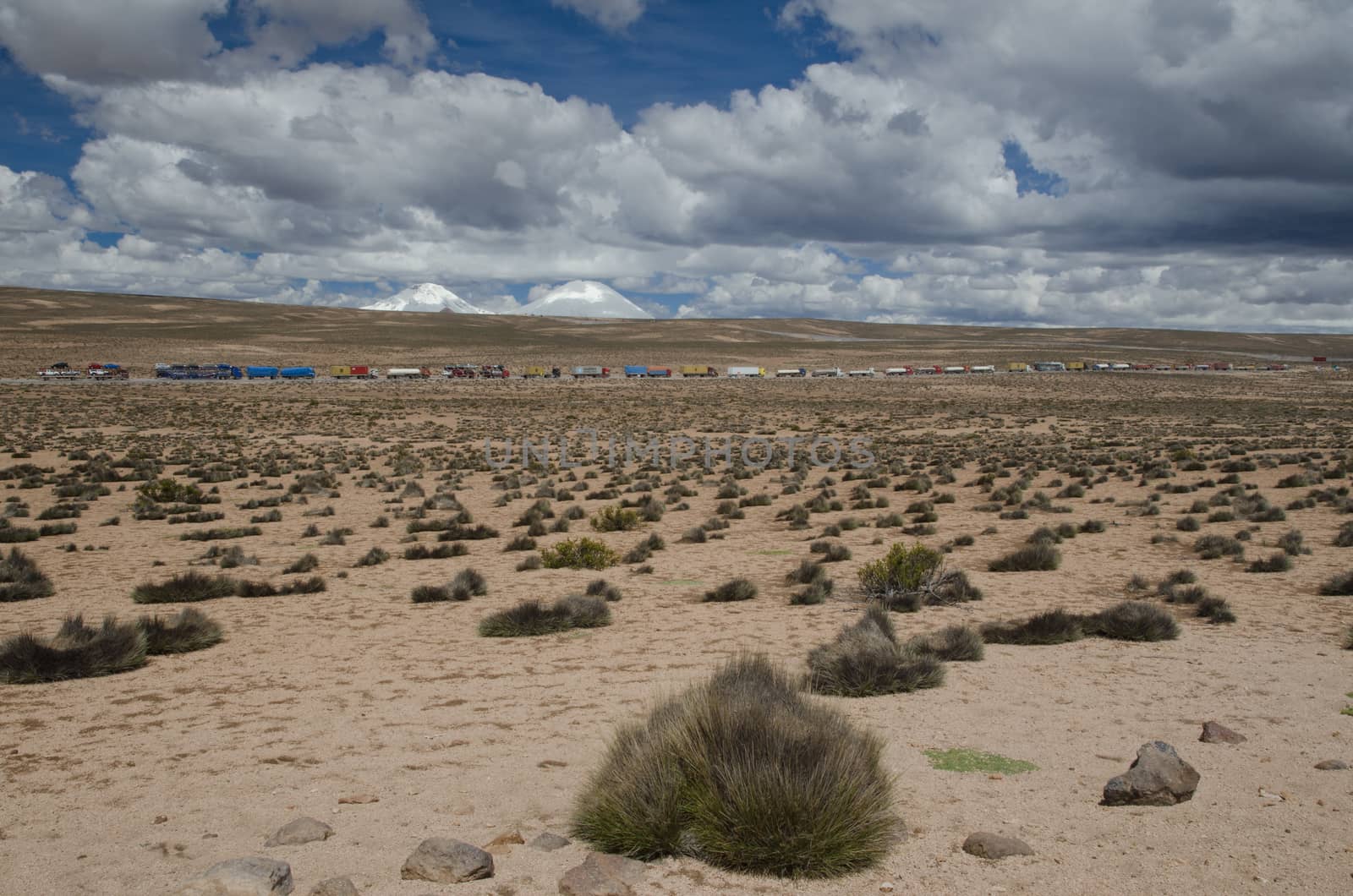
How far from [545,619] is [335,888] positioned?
6.83 metres

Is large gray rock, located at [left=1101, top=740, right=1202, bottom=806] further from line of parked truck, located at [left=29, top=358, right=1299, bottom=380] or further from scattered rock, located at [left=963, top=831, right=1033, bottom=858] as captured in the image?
line of parked truck, located at [left=29, top=358, right=1299, bottom=380]

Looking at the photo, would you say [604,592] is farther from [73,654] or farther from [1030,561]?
[1030,561]

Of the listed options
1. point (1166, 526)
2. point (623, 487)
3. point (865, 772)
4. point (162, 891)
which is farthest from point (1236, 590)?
point (623, 487)

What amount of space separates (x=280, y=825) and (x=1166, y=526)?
714 inches

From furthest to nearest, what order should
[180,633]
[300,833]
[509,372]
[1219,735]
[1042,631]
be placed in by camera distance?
[509,372], [180,633], [1042,631], [1219,735], [300,833]

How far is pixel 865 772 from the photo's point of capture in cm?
499

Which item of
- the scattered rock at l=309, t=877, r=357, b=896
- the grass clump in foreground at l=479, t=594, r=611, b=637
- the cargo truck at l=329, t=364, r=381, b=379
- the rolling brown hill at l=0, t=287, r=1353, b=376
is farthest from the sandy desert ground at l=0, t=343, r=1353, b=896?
the rolling brown hill at l=0, t=287, r=1353, b=376

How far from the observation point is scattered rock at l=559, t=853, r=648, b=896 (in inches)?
175

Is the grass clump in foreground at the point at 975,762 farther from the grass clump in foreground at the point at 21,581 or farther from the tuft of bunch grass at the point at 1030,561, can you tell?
the grass clump in foreground at the point at 21,581

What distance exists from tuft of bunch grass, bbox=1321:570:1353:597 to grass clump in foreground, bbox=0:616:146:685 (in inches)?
595

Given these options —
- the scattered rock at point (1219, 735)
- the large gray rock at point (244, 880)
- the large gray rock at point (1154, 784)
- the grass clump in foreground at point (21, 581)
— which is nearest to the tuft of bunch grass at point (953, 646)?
the scattered rock at point (1219, 735)

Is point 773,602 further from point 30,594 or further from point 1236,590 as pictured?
point 30,594

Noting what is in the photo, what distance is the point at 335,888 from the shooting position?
4.37 m

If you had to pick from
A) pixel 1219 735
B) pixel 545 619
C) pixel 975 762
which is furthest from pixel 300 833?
pixel 1219 735
